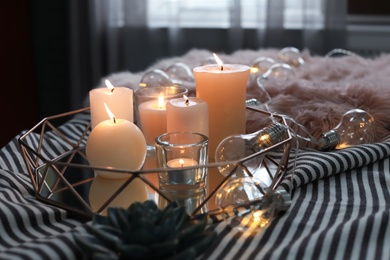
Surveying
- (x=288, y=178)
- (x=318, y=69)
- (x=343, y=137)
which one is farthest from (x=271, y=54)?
(x=288, y=178)

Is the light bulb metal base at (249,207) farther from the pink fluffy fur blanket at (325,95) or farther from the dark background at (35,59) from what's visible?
the dark background at (35,59)

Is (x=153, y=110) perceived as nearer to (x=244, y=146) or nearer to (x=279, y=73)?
(x=244, y=146)

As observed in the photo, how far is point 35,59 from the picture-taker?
247cm

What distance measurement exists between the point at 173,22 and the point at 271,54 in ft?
2.62

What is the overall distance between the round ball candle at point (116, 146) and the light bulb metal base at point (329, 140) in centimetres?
31

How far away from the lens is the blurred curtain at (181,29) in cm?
224

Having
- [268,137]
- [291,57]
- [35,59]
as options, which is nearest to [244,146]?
[268,137]

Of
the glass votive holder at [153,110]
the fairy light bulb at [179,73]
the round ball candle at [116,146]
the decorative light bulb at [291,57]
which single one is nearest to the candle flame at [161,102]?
the glass votive holder at [153,110]

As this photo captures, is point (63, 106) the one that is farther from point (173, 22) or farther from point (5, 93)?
point (173, 22)

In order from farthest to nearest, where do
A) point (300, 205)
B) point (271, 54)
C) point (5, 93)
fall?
point (5, 93) < point (271, 54) < point (300, 205)

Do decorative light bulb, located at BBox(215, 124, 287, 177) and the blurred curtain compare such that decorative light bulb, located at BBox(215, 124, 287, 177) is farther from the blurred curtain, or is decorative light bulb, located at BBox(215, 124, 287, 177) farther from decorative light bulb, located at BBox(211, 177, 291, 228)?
the blurred curtain

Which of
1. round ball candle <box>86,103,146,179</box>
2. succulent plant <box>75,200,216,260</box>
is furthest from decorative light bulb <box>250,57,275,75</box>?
succulent plant <box>75,200,216,260</box>

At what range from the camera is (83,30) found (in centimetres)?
237

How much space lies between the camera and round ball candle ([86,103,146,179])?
0.75 m
